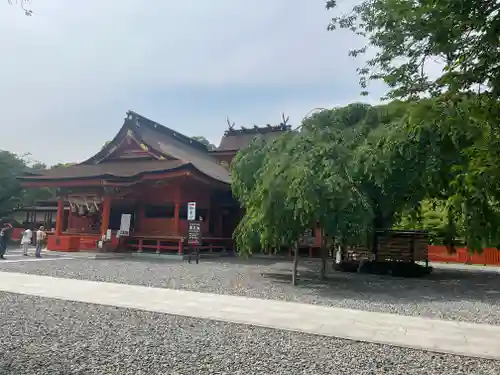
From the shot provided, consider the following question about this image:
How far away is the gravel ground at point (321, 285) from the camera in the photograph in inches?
366

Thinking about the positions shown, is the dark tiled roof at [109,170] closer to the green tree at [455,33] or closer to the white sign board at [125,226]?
the white sign board at [125,226]

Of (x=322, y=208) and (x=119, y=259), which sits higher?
(x=322, y=208)

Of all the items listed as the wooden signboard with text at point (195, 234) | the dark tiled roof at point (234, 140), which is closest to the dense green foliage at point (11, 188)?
the dark tiled roof at point (234, 140)

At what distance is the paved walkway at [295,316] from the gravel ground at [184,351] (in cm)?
43

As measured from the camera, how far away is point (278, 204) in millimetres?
10930

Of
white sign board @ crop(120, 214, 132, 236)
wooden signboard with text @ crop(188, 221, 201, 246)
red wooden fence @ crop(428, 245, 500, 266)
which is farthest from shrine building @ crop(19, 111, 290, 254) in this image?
red wooden fence @ crop(428, 245, 500, 266)

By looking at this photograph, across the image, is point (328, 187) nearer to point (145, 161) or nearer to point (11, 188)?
point (145, 161)

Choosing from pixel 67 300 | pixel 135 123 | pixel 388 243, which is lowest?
pixel 67 300

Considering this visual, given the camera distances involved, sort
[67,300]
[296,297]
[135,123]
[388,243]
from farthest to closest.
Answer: [135,123]
[388,243]
[296,297]
[67,300]

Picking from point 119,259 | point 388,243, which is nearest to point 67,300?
point 119,259

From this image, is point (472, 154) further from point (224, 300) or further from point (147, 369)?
point (224, 300)

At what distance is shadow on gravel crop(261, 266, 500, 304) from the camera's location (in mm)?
10562

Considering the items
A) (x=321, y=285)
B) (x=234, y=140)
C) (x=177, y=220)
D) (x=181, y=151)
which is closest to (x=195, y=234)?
(x=177, y=220)

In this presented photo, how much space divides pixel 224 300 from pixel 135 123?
17.1 m
